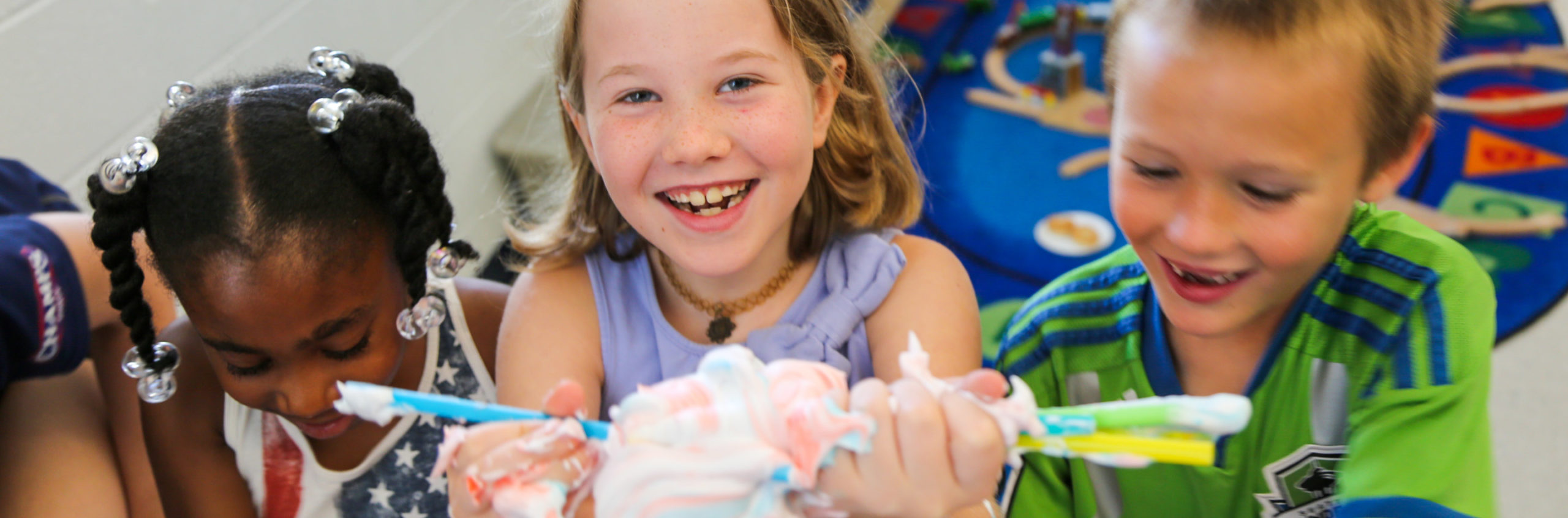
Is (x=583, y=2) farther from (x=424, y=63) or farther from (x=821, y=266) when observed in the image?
(x=424, y=63)

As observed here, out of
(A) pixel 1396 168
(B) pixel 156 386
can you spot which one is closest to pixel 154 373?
(B) pixel 156 386

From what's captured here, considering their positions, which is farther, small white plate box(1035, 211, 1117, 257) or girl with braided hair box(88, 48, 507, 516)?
small white plate box(1035, 211, 1117, 257)

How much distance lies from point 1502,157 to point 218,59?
100 inches

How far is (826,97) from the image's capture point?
106 cm

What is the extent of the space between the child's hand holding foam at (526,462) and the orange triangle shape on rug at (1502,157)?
2266 millimetres

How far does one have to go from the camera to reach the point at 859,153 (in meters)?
1.14

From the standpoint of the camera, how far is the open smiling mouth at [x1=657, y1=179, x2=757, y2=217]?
3.19 ft

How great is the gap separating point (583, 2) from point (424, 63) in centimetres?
127

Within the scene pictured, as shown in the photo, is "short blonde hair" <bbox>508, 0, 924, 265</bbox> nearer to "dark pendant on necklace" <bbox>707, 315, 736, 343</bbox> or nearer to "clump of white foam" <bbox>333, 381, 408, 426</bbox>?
"dark pendant on necklace" <bbox>707, 315, 736, 343</bbox>

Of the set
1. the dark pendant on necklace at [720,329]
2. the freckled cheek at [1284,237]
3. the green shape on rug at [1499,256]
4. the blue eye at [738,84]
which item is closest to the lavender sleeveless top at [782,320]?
the dark pendant on necklace at [720,329]

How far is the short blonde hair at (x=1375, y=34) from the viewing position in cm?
83

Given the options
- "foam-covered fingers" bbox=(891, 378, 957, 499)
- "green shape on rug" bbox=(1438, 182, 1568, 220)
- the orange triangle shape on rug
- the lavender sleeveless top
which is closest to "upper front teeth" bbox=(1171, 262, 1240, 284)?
the lavender sleeveless top

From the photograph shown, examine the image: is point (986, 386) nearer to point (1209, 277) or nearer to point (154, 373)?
point (1209, 277)

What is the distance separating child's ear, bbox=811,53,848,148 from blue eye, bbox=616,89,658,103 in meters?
0.17
